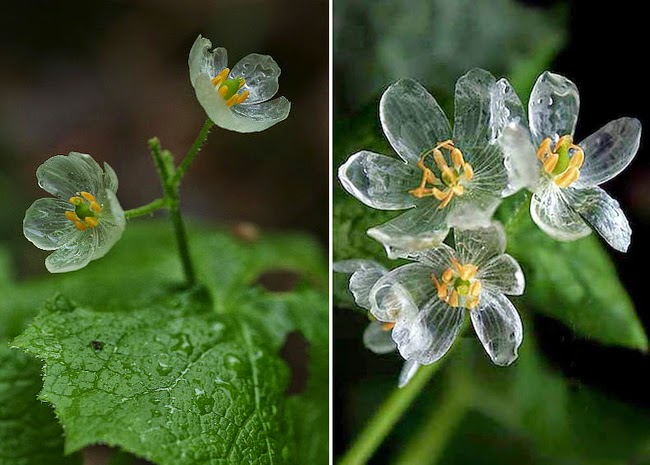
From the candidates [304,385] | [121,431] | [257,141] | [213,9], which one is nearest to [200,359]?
[121,431]

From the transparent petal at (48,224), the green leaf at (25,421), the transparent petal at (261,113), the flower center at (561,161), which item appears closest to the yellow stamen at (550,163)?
the flower center at (561,161)

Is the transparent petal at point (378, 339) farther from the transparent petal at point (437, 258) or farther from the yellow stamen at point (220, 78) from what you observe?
the yellow stamen at point (220, 78)

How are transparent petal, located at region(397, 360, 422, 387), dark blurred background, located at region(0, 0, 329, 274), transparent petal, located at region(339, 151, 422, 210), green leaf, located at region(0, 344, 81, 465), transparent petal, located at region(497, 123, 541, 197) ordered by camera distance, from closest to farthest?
1. transparent petal, located at region(497, 123, 541, 197)
2. transparent petal, located at region(339, 151, 422, 210)
3. transparent petal, located at region(397, 360, 422, 387)
4. green leaf, located at region(0, 344, 81, 465)
5. dark blurred background, located at region(0, 0, 329, 274)

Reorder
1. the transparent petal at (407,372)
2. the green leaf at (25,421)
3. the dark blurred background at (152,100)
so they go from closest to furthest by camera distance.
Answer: the transparent petal at (407,372), the green leaf at (25,421), the dark blurred background at (152,100)

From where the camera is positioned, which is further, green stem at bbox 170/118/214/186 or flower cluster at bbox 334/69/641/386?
green stem at bbox 170/118/214/186

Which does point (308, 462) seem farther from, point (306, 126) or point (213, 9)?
point (213, 9)

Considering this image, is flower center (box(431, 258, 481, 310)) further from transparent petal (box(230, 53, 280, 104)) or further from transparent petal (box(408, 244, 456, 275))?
transparent petal (box(230, 53, 280, 104))

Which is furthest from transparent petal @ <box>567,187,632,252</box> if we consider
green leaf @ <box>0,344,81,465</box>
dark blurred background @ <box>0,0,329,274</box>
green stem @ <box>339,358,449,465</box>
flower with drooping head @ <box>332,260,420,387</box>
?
dark blurred background @ <box>0,0,329,274</box>
